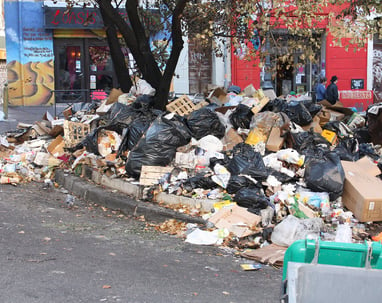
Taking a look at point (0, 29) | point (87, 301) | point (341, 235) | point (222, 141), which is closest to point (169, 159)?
point (222, 141)

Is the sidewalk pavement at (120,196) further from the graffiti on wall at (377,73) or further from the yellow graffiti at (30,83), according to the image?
the graffiti on wall at (377,73)

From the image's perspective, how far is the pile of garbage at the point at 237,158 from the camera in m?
5.58

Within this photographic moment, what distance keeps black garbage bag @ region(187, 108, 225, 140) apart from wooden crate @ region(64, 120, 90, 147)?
220 centimetres

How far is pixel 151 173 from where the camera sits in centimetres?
657

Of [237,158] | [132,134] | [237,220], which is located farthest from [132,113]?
[237,220]

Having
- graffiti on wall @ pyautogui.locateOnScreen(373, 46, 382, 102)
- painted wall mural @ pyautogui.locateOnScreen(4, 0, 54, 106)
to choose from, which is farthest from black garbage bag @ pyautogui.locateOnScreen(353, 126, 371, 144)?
painted wall mural @ pyautogui.locateOnScreen(4, 0, 54, 106)

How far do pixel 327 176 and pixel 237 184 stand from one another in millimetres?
1091

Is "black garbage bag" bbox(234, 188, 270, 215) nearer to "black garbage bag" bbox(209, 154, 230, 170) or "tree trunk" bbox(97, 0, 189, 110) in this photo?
"black garbage bag" bbox(209, 154, 230, 170)

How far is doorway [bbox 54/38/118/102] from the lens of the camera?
17.9 meters

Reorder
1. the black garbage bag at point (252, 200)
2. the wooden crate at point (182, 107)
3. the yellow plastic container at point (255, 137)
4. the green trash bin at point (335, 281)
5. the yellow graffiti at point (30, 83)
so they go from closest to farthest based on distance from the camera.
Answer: the green trash bin at point (335, 281), the black garbage bag at point (252, 200), the yellow plastic container at point (255, 137), the wooden crate at point (182, 107), the yellow graffiti at point (30, 83)

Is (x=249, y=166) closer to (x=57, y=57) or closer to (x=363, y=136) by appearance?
(x=363, y=136)

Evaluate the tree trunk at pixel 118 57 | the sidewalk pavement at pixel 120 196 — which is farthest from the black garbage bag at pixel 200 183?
the tree trunk at pixel 118 57

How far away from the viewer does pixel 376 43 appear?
1822 centimetres

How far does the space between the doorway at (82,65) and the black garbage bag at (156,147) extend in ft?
37.1
